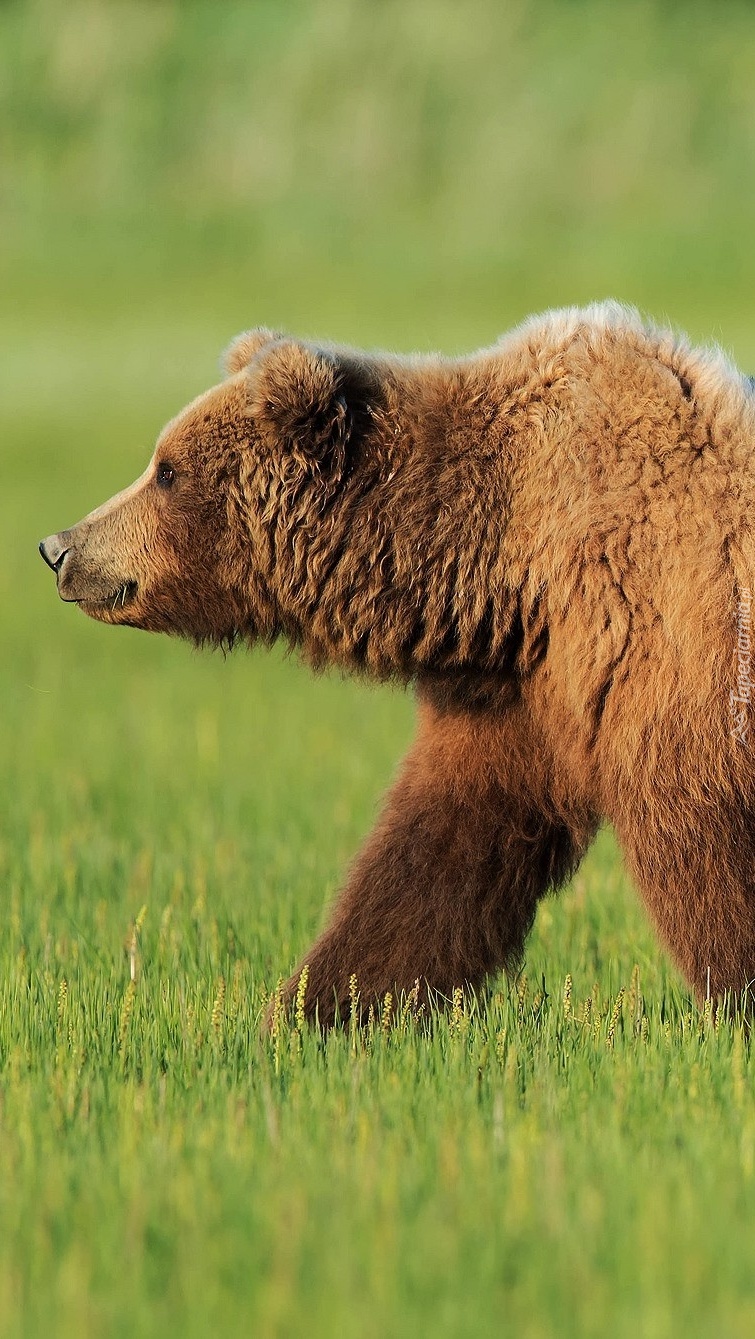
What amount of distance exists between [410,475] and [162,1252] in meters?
2.35

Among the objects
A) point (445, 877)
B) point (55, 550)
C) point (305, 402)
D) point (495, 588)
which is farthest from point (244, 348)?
point (445, 877)

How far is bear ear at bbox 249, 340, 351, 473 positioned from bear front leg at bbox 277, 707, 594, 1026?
789mm

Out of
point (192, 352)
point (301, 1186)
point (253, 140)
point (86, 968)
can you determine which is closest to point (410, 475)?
point (86, 968)

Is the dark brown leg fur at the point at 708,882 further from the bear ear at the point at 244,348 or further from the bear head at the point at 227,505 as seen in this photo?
the bear ear at the point at 244,348

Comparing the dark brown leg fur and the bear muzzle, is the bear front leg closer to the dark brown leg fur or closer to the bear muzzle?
the dark brown leg fur

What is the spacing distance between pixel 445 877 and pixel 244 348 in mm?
1608

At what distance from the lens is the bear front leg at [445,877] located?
4.80m

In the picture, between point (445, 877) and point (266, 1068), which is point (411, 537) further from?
point (266, 1068)

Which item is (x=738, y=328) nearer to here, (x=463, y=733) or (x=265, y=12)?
(x=265, y=12)

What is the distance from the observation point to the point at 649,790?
169 inches

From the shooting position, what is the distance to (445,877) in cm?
484

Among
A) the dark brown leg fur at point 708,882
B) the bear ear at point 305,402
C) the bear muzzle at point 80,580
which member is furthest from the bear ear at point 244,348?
the dark brown leg fur at point 708,882

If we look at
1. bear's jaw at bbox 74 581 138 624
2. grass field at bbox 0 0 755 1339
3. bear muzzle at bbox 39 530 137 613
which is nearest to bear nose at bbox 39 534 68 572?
bear muzzle at bbox 39 530 137 613

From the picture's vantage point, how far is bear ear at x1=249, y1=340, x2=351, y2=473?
187 inches
